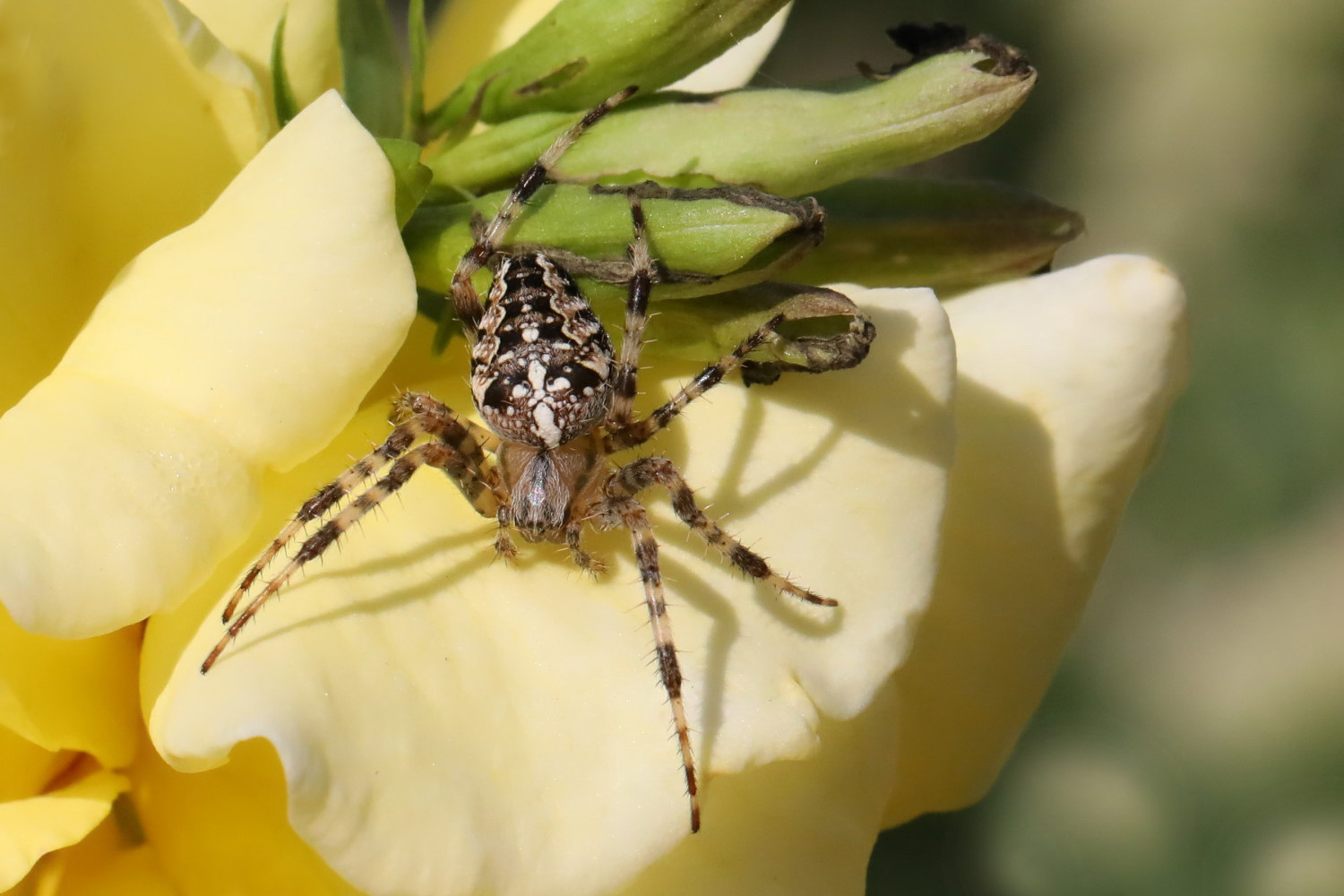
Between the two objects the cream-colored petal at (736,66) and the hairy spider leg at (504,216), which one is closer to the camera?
the hairy spider leg at (504,216)

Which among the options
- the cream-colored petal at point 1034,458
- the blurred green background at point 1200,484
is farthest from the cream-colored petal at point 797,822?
the blurred green background at point 1200,484

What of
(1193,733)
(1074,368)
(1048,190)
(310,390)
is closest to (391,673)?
(310,390)

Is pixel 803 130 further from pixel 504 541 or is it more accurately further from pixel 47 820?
pixel 47 820

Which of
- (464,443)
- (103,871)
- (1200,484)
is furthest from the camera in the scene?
(1200,484)

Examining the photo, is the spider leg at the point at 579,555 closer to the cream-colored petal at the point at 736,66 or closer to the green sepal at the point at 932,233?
the green sepal at the point at 932,233

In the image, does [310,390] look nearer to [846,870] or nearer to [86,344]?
[86,344]

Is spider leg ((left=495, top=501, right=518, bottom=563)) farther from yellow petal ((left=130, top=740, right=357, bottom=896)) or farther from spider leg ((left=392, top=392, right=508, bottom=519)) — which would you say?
yellow petal ((left=130, top=740, right=357, bottom=896))

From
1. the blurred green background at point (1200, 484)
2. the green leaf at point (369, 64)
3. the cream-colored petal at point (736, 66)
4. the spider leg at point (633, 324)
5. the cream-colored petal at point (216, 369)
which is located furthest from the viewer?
the blurred green background at point (1200, 484)

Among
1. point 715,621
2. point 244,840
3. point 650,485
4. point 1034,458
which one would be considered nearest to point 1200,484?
point 1034,458
